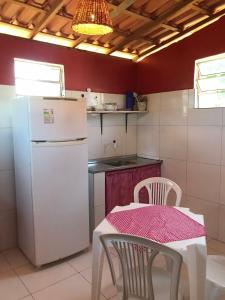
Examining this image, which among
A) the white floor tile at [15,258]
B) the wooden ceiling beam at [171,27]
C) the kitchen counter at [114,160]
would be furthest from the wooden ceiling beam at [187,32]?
the white floor tile at [15,258]

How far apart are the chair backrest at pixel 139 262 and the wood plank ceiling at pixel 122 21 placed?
2.06 metres

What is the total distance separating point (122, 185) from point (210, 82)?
1644 millimetres

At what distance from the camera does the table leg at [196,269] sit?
4.70ft

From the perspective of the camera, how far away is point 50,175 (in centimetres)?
243

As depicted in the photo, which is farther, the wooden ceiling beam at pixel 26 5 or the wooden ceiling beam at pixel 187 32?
the wooden ceiling beam at pixel 187 32

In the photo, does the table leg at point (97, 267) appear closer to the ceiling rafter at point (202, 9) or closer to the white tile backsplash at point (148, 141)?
the white tile backsplash at point (148, 141)

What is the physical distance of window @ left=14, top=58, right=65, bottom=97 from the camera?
2.87 metres

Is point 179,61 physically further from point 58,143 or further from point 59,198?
point 59,198

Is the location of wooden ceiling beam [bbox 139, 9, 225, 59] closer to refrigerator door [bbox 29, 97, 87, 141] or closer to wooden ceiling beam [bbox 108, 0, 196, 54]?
wooden ceiling beam [bbox 108, 0, 196, 54]

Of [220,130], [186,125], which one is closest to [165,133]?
[186,125]

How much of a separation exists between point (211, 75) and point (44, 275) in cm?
284

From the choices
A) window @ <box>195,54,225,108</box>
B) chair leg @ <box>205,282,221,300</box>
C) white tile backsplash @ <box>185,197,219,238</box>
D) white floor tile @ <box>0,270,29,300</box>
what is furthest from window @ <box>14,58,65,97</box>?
chair leg @ <box>205,282,221,300</box>

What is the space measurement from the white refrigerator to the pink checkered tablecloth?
2.65 ft

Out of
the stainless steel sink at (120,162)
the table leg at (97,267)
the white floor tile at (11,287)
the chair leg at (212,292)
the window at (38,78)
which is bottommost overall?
the white floor tile at (11,287)
